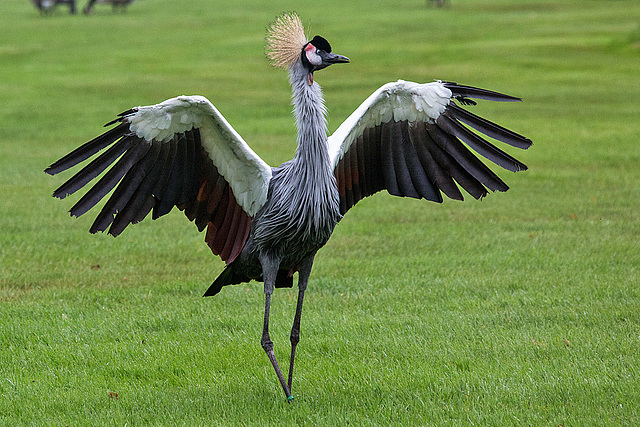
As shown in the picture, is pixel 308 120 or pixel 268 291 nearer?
pixel 308 120

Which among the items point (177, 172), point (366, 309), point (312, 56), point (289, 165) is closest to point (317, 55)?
point (312, 56)

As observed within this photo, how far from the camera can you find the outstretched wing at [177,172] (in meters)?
5.03

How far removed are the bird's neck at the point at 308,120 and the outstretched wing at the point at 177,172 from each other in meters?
0.40

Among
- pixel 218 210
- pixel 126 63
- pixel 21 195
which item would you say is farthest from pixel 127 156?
pixel 126 63

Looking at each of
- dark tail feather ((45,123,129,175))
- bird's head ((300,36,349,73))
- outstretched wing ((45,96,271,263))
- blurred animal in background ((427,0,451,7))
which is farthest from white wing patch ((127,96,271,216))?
blurred animal in background ((427,0,451,7))

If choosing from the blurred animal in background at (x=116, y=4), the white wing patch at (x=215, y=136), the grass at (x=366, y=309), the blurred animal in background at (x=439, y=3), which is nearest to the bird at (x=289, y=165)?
the white wing patch at (x=215, y=136)

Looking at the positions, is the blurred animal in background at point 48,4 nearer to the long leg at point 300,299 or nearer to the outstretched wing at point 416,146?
the outstretched wing at point 416,146

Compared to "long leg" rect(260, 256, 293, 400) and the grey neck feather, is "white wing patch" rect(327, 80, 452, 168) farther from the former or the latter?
"long leg" rect(260, 256, 293, 400)

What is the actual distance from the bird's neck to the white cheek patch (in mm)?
94

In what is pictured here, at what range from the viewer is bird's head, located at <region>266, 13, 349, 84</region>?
5.16 metres

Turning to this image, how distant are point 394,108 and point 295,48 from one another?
0.91 m

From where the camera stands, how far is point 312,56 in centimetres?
515

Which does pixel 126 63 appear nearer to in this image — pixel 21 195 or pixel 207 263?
pixel 21 195

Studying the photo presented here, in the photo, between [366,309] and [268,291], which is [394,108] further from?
[366,309]
